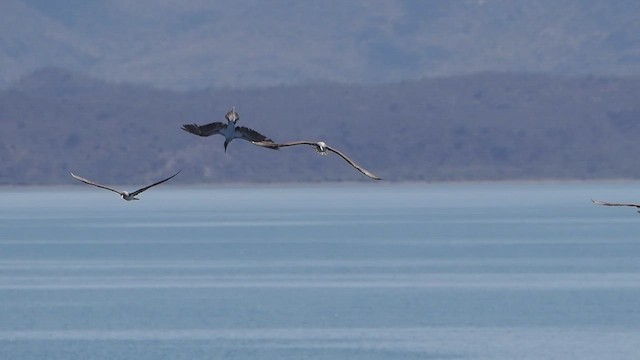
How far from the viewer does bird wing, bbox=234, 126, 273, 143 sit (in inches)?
1003

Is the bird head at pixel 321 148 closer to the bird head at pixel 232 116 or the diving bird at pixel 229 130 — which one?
the diving bird at pixel 229 130

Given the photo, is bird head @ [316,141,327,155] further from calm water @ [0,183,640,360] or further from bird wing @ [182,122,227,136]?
calm water @ [0,183,640,360]

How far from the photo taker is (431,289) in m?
117

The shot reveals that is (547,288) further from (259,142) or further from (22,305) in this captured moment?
(259,142)

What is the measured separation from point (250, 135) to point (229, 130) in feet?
1.55

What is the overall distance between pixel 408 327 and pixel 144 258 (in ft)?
234

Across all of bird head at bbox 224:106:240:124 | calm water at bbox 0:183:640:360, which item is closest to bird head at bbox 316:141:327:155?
bird head at bbox 224:106:240:124

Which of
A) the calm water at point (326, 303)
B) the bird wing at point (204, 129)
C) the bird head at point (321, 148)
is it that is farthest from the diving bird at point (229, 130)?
the calm water at point (326, 303)

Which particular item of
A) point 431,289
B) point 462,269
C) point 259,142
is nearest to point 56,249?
point 462,269

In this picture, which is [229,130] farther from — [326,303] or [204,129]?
[326,303]

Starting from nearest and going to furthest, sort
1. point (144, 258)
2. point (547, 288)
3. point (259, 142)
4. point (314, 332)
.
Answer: point (259, 142) → point (314, 332) → point (547, 288) → point (144, 258)

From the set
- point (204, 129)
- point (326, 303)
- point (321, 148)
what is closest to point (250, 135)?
point (204, 129)

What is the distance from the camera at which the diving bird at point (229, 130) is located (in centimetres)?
2562

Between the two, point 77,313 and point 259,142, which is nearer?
point 259,142
